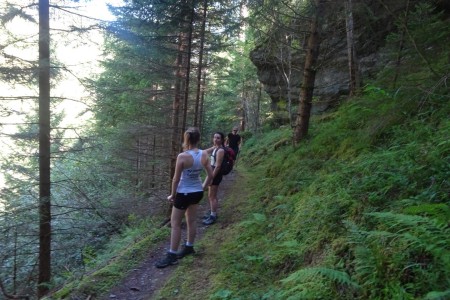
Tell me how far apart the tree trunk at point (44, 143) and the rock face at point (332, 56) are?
6508 mm

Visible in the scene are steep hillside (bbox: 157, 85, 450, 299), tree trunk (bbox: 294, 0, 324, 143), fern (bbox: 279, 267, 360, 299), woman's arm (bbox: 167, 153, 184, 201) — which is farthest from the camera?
tree trunk (bbox: 294, 0, 324, 143)

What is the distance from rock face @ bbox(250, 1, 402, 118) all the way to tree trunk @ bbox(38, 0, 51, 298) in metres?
6.51

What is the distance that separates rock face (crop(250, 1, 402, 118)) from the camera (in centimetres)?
1081

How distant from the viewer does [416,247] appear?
8.66 feet

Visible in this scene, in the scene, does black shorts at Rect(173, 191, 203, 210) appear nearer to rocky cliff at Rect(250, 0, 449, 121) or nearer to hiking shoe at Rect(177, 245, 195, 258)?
hiking shoe at Rect(177, 245, 195, 258)

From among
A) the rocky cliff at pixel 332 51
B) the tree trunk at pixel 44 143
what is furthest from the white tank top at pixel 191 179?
the rocky cliff at pixel 332 51

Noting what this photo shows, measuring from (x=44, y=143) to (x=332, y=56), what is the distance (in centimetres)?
1230

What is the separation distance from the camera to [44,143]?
8.41 meters

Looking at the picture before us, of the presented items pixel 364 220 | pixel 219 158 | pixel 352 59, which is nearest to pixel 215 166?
pixel 219 158

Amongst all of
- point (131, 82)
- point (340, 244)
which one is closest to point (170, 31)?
point (131, 82)

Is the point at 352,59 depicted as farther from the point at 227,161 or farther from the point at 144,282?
the point at 144,282

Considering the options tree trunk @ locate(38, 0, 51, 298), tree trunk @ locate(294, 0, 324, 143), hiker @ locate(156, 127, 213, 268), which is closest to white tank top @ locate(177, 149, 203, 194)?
hiker @ locate(156, 127, 213, 268)

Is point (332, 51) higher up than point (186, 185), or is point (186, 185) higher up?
point (332, 51)

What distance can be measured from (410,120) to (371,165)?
149 centimetres
